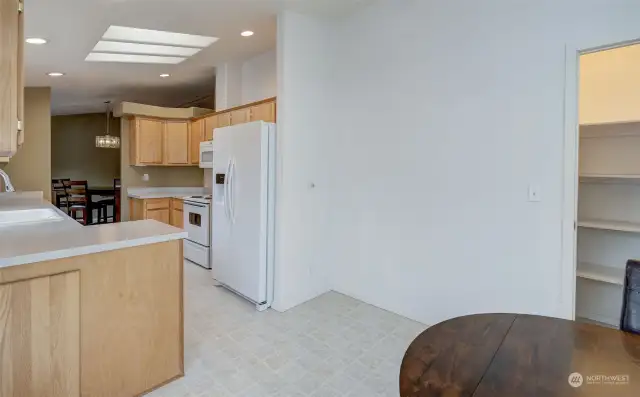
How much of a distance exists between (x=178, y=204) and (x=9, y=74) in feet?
13.0

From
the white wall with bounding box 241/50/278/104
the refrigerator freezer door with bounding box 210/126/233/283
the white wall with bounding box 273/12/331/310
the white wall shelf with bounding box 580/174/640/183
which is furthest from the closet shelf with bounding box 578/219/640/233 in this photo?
the white wall with bounding box 241/50/278/104

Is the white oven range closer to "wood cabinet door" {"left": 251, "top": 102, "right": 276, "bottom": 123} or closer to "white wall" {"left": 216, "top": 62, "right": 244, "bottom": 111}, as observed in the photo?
"wood cabinet door" {"left": 251, "top": 102, "right": 276, "bottom": 123}

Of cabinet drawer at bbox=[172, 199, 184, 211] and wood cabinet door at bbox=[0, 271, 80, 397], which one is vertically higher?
cabinet drawer at bbox=[172, 199, 184, 211]

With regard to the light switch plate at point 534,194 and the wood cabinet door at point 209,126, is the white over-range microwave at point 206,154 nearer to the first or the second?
the wood cabinet door at point 209,126

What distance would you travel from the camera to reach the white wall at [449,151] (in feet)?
7.56

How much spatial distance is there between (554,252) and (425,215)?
0.95 metres

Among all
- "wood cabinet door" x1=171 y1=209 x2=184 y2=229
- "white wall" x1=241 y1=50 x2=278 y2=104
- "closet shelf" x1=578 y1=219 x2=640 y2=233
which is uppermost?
"white wall" x1=241 y1=50 x2=278 y2=104

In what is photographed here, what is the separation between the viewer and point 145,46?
420cm

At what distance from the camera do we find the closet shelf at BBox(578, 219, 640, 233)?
2425 mm

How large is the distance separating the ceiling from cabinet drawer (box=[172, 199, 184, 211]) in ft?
6.21

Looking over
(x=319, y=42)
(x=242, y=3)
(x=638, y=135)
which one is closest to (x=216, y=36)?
(x=242, y=3)

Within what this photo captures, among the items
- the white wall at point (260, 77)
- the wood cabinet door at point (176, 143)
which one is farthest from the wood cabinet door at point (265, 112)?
the wood cabinet door at point (176, 143)

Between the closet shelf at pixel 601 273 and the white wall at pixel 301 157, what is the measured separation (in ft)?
7.25

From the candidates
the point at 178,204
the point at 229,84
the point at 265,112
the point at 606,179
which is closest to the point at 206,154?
the point at 178,204
